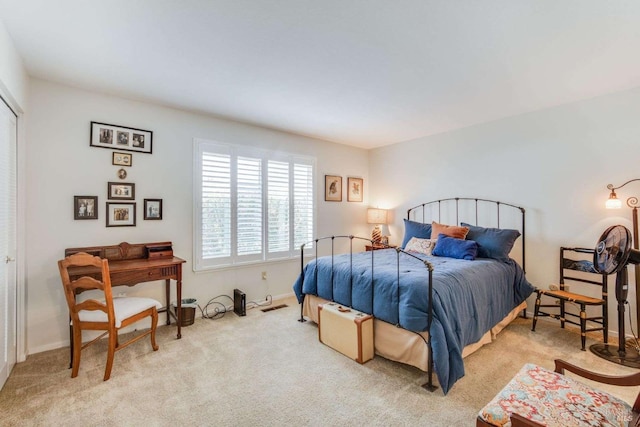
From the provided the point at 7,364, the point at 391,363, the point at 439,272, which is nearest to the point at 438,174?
the point at 439,272

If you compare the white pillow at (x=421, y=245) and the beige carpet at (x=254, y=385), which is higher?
the white pillow at (x=421, y=245)

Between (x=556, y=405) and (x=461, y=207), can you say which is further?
(x=461, y=207)

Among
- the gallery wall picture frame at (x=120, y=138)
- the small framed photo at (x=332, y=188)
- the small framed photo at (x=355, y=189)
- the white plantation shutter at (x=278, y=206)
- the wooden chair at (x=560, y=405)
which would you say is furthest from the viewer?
the small framed photo at (x=355, y=189)

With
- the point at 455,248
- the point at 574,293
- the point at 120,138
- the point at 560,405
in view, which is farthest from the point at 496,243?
the point at 120,138

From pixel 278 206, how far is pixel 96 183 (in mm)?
2171

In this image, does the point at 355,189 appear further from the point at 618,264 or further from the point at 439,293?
the point at 618,264

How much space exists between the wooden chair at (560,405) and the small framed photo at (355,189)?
4066 millimetres

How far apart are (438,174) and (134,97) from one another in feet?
13.7

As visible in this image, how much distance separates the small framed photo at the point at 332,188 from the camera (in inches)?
196

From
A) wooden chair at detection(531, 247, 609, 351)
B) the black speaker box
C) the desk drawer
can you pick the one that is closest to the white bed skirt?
wooden chair at detection(531, 247, 609, 351)

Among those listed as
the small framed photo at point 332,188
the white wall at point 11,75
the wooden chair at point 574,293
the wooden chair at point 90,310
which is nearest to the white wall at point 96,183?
the white wall at point 11,75

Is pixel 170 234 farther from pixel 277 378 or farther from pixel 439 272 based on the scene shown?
pixel 439 272

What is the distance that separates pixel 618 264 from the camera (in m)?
2.17

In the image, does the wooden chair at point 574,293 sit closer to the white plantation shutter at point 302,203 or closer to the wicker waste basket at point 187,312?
the white plantation shutter at point 302,203
